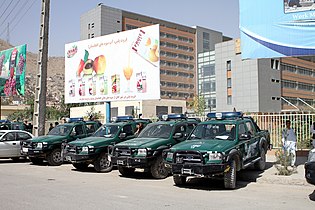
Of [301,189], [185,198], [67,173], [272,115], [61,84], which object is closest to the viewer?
[185,198]

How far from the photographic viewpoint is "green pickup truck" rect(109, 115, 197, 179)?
12438 millimetres

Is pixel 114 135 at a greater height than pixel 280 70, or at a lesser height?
lesser

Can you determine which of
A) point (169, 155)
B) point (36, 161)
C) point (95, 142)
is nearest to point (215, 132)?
point (169, 155)

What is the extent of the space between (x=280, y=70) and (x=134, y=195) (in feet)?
252

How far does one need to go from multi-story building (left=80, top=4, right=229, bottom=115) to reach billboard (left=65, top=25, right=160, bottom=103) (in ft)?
228

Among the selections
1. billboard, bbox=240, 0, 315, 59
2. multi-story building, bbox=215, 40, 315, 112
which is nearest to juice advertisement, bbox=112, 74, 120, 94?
billboard, bbox=240, 0, 315, 59

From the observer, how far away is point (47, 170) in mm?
15664

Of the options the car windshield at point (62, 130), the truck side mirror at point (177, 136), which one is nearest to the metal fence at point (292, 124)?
the truck side mirror at point (177, 136)

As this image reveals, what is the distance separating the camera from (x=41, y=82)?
79.7 feet

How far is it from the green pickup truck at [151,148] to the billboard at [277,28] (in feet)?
13.2

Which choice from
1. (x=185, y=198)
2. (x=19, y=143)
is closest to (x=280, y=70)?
(x=19, y=143)

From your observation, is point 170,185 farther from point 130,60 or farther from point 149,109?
point 149,109

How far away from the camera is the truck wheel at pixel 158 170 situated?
12.6 metres

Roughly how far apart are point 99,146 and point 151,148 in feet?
9.06
